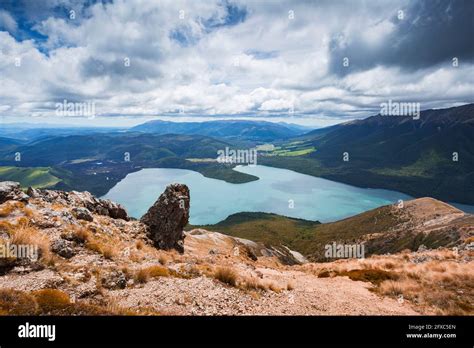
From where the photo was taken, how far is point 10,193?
22922 millimetres

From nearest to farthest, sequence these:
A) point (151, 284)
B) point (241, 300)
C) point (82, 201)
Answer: point (241, 300), point (151, 284), point (82, 201)

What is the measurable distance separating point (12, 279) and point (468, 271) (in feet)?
93.8

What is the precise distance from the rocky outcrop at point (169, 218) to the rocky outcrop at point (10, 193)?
43.7ft

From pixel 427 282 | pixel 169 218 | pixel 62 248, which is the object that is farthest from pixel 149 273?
pixel 169 218

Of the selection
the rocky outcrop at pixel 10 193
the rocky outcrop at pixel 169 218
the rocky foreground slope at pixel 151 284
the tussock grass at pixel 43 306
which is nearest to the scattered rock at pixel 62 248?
the rocky foreground slope at pixel 151 284

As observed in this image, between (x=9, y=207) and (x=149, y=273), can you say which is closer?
(x=149, y=273)

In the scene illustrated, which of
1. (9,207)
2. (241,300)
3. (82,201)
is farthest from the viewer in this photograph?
(82,201)

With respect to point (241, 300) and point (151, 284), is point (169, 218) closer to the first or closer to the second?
point (151, 284)

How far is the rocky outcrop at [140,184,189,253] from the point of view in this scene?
33.6 meters

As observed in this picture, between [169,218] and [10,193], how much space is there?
54.2 ft
